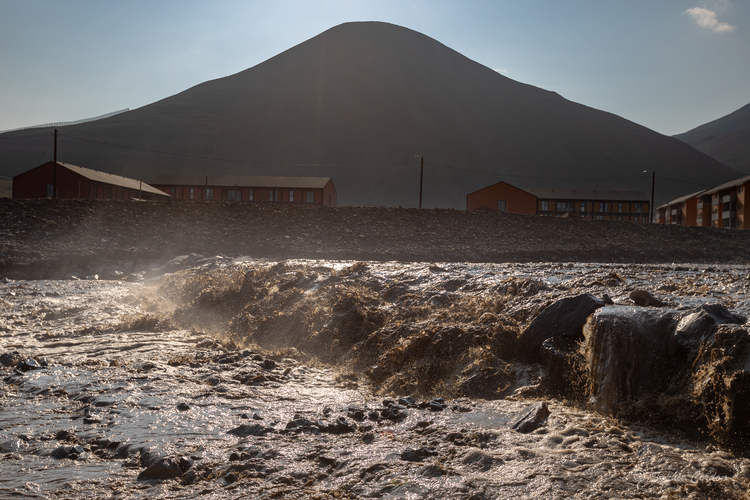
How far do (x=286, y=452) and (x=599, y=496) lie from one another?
10.6 ft

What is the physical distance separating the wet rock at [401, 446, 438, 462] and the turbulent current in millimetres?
19

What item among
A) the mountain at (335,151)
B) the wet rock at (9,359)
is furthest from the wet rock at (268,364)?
the mountain at (335,151)

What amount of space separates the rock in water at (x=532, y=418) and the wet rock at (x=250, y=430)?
3.13 m

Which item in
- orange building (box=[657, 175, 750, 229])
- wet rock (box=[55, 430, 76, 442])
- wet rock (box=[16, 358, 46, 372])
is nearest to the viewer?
wet rock (box=[55, 430, 76, 442])

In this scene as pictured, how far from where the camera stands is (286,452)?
5.41 m

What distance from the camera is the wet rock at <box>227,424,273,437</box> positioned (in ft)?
19.3

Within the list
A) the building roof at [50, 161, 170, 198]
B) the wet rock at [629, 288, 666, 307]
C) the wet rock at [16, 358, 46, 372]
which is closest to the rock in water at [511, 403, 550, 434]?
the wet rock at [629, 288, 666, 307]

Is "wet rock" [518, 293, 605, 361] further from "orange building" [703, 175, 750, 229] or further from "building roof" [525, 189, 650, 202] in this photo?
"building roof" [525, 189, 650, 202]

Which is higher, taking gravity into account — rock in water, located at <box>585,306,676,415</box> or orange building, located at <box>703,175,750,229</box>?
orange building, located at <box>703,175,750,229</box>

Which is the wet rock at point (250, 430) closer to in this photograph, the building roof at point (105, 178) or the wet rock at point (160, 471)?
the wet rock at point (160, 471)

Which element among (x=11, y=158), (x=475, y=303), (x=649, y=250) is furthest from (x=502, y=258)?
(x=11, y=158)

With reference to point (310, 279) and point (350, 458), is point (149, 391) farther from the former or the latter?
point (310, 279)

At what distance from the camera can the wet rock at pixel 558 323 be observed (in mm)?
7703

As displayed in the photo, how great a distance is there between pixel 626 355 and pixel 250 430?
5053mm
